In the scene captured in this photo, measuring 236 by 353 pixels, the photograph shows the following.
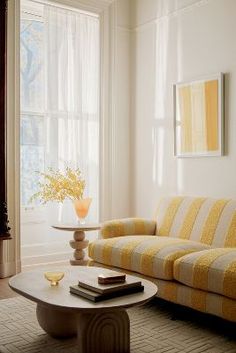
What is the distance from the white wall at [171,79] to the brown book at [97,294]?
1.76 metres

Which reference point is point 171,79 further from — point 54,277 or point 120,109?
point 54,277

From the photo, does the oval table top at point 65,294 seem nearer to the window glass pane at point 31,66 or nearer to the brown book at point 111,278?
the brown book at point 111,278

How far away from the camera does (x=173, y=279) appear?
2.90 m

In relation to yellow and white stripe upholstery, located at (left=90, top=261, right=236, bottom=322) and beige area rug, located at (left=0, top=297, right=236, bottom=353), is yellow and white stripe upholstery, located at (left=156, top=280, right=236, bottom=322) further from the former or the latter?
beige area rug, located at (left=0, top=297, right=236, bottom=353)

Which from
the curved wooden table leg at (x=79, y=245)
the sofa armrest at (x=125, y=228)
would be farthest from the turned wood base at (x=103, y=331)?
the curved wooden table leg at (x=79, y=245)

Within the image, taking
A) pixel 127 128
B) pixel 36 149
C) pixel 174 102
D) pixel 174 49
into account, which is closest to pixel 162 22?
pixel 174 49

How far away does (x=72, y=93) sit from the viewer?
464cm

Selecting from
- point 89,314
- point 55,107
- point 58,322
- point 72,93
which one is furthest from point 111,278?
point 72,93

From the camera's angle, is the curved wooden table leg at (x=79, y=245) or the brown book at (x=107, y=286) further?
the curved wooden table leg at (x=79, y=245)

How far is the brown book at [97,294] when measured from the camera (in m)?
2.17

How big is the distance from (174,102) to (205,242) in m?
1.46

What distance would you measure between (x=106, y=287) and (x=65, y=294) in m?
0.22

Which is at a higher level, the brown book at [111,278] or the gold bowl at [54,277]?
the brown book at [111,278]

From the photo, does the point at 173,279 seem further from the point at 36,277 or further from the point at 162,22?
the point at 162,22
